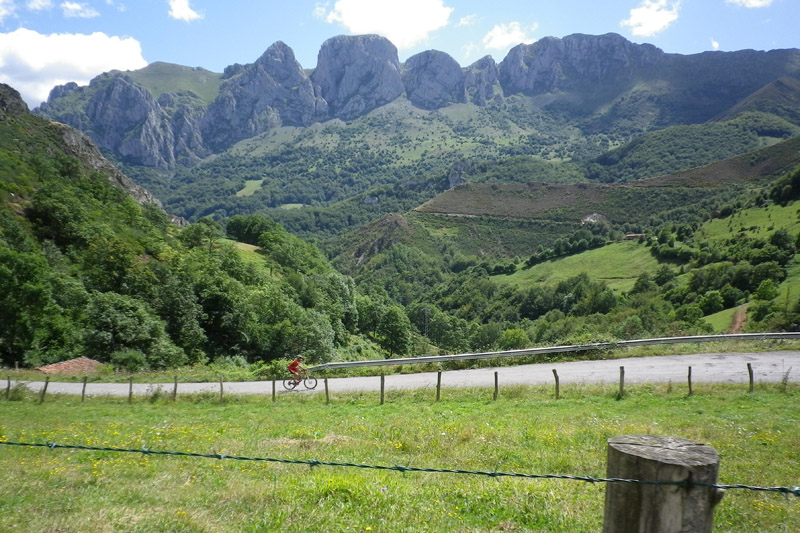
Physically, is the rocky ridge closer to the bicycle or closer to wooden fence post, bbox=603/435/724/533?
the bicycle

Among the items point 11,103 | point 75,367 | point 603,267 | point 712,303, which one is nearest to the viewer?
point 75,367

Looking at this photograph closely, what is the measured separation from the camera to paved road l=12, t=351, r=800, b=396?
23016 millimetres

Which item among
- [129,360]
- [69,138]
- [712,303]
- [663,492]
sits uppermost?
[69,138]

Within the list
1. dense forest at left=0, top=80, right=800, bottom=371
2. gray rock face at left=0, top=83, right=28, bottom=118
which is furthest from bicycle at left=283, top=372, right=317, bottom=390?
gray rock face at left=0, top=83, right=28, bottom=118

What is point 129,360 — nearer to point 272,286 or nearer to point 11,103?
point 272,286

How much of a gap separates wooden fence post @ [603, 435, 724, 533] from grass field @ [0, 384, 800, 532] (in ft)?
11.6

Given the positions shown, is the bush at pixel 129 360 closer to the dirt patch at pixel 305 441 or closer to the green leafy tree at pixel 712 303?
the dirt patch at pixel 305 441

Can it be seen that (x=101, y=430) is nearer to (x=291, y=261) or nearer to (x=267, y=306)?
(x=267, y=306)

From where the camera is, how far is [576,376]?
25281 mm

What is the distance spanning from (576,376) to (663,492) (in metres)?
24.1

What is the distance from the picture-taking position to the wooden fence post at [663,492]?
9.69 ft

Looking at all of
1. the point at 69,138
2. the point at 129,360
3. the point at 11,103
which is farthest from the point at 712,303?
the point at 11,103

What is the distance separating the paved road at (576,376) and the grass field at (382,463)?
4.33 m

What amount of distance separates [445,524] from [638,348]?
27525 millimetres
